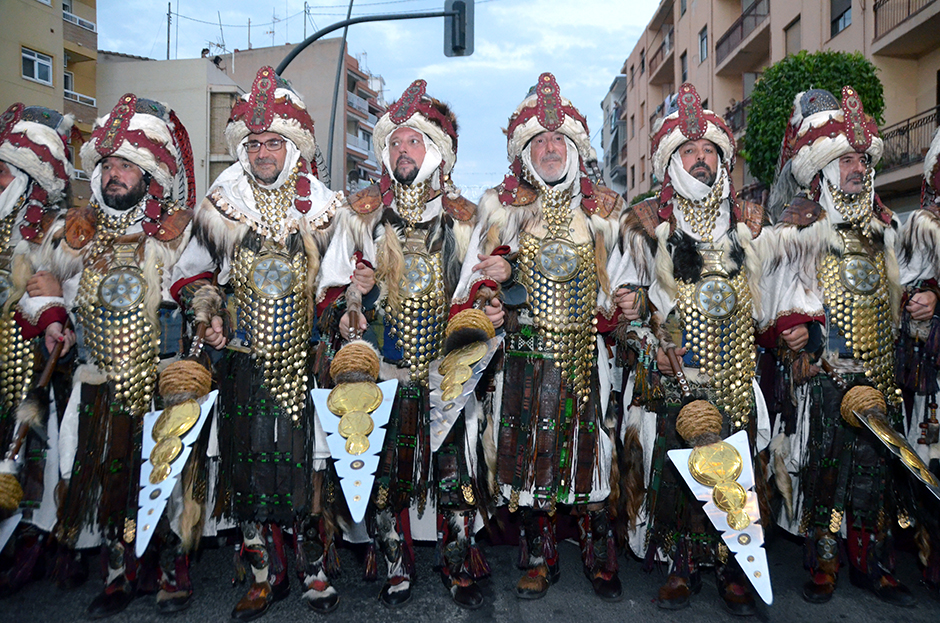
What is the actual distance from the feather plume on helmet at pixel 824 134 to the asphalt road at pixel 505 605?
7.29 feet

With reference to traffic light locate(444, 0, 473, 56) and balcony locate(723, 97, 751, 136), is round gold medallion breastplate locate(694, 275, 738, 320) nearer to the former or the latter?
traffic light locate(444, 0, 473, 56)

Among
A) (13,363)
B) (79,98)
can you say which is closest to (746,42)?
(13,363)

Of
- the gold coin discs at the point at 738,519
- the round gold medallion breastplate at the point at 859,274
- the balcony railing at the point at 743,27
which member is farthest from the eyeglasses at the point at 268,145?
the balcony railing at the point at 743,27

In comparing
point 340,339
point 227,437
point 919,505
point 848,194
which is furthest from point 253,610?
point 848,194

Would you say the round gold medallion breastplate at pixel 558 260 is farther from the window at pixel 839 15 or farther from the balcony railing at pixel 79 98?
the balcony railing at pixel 79 98

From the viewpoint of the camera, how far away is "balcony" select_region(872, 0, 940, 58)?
12.1 metres

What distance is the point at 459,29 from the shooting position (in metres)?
9.07

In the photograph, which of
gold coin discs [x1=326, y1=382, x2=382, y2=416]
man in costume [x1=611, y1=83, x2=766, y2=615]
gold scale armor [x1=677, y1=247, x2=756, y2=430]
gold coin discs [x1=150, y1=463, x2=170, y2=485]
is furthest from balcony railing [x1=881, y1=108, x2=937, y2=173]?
gold coin discs [x1=150, y1=463, x2=170, y2=485]

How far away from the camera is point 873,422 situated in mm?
3021

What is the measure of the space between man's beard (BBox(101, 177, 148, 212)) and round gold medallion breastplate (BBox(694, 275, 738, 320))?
3.03 m

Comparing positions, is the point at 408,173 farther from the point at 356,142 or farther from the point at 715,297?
the point at 356,142

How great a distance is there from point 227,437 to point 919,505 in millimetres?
3697

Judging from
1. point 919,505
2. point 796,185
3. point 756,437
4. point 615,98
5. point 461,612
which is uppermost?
point 615,98

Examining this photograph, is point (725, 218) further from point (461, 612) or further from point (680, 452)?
point (461, 612)
